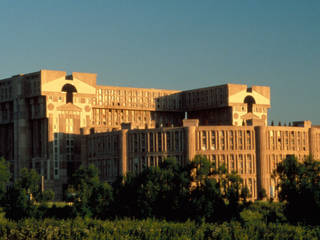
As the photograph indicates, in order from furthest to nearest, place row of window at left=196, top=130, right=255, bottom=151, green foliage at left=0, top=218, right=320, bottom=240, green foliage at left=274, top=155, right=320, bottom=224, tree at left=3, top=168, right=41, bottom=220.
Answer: row of window at left=196, top=130, right=255, bottom=151, tree at left=3, top=168, right=41, bottom=220, green foliage at left=274, top=155, right=320, bottom=224, green foliage at left=0, top=218, right=320, bottom=240

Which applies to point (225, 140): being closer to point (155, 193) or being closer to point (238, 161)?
point (238, 161)

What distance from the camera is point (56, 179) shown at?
181500 mm

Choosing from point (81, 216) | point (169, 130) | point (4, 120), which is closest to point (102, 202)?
point (81, 216)

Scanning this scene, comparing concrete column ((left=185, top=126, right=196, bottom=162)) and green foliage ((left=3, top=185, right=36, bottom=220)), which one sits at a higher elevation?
concrete column ((left=185, top=126, right=196, bottom=162))

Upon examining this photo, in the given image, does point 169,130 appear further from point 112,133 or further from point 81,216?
point 81,216

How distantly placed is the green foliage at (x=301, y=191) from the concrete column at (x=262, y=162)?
92.0 ft

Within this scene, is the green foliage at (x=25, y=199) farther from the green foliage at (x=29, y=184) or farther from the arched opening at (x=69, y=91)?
the arched opening at (x=69, y=91)

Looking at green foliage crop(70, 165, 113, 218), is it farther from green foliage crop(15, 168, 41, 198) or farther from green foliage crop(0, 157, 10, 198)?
green foliage crop(0, 157, 10, 198)

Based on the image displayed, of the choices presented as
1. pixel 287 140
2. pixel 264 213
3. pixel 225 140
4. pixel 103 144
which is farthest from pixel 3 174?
pixel 264 213

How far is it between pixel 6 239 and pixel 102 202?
3534cm

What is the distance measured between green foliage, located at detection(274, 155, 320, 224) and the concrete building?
2892 cm

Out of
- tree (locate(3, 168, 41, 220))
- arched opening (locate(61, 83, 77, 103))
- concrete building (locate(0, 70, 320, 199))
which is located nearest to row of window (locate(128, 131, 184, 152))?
concrete building (locate(0, 70, 320, 199))

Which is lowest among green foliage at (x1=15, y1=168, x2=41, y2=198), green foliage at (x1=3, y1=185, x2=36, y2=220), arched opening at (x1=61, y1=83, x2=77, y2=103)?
green foliage at (x1=3, y1=185, x2=36, y2=220)

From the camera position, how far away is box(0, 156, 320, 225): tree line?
13188 centimetres
